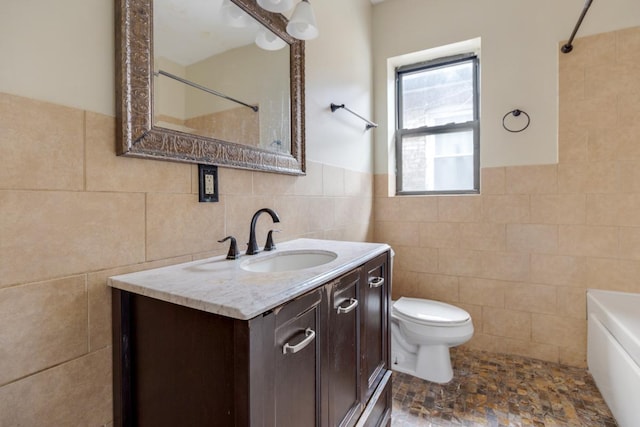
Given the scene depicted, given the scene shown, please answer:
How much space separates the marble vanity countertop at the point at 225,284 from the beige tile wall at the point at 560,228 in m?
1.55

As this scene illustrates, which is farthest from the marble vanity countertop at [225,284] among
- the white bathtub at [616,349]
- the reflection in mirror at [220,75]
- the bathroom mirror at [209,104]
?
the white bathtub at [616,349]

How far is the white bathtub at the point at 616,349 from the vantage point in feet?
4.42

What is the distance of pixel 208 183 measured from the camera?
113 centimetres

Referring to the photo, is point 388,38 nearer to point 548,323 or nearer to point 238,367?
point 548,323

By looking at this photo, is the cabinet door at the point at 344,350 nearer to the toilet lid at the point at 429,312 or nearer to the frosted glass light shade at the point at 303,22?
the toilet lid at the point at 429,312

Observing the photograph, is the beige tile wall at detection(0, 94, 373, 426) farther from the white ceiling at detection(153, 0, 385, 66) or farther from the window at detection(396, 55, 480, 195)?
the window at detection(396, 55, 480, 195)

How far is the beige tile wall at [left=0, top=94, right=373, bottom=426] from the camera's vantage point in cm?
69

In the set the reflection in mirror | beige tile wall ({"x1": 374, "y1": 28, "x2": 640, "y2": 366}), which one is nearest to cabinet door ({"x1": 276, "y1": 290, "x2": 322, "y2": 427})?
the reflection in mirror

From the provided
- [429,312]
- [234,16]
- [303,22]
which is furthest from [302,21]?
[429,312]

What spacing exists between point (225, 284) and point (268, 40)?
1.20 meters

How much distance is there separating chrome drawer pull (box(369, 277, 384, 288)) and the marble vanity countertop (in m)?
0.17

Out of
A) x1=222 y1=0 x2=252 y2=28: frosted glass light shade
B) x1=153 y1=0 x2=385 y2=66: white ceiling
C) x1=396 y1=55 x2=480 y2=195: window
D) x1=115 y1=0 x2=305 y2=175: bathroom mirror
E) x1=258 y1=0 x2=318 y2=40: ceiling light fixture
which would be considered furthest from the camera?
x1=396 y1=55 x2=480 y2=195: window

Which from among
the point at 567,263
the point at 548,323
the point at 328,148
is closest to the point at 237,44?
the point at 328,148

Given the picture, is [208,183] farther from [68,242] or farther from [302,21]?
[302,21]
